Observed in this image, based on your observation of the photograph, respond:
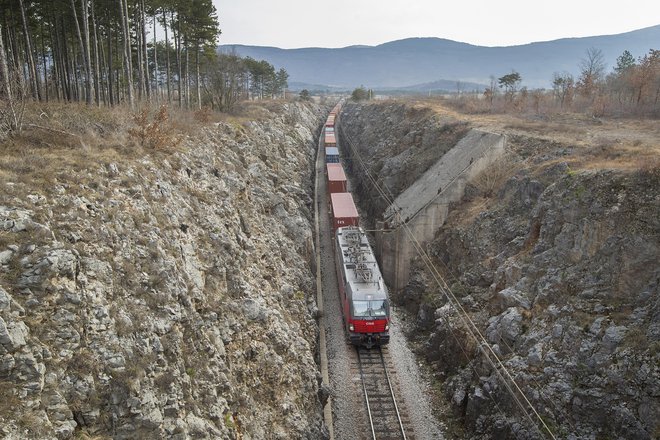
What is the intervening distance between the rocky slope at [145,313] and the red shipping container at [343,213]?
10.4 meters

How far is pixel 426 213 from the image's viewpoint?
→ 107 ft

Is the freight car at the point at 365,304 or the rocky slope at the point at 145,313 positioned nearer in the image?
the rocky slope at the point at 145,313

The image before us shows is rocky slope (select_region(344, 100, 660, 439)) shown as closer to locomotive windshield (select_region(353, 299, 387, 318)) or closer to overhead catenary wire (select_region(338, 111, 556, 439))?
overhead catenary wire (select_region(338, 111, 556, 439))

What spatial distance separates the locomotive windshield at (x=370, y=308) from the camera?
22969 millimetres

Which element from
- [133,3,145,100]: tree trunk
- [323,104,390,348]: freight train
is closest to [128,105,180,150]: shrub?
[133,3,145,100]: tree trunk

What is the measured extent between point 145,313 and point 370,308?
13.5 metres

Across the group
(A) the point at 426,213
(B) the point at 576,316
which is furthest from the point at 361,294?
(A) the point at 426,213

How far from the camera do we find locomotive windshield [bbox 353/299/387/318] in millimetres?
22969

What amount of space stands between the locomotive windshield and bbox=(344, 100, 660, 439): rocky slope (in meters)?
3.84

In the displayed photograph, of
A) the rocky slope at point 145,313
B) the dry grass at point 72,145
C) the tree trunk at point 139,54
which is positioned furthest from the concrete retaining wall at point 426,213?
the tree trunk at point 139,54

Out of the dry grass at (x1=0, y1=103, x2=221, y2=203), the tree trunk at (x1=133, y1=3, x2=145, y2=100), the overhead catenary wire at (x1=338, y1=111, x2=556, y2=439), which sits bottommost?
the overhead catenary wire at (x1=338, y1=111, x2=556, y2=439)

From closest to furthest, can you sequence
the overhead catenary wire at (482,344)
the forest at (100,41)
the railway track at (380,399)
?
the overhead catenary wire at (482,344) → the railway track at (380,399) → the forest at (100,41)

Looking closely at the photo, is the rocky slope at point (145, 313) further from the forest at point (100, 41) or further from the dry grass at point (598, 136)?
the dry grass at point (598, 136)

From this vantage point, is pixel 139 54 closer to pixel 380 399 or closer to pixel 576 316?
pixel 380 399
